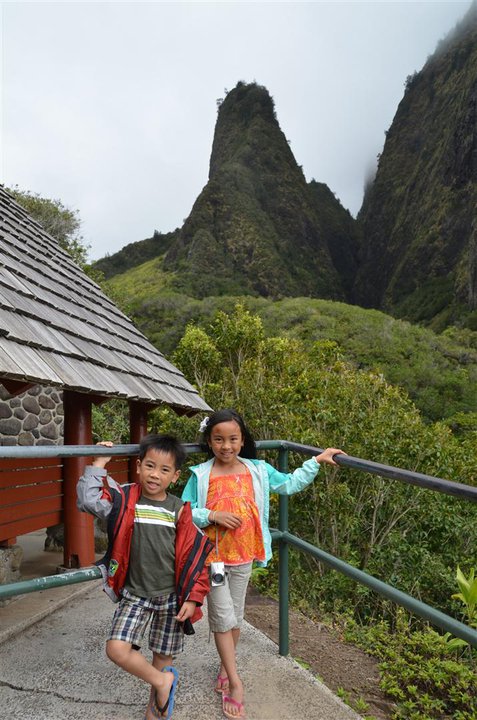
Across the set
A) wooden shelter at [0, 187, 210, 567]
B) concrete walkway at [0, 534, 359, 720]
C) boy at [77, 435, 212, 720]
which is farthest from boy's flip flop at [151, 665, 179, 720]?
wooden shelter at [0, 187, 210, 567]

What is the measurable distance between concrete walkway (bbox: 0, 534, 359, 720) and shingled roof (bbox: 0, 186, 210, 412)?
135cm

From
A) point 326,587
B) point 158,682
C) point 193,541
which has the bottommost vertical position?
point 326,587

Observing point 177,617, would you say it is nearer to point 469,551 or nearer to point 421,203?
point 469,551

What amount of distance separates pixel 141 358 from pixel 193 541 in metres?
3.77

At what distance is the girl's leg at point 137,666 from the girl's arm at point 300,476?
0.78 metres

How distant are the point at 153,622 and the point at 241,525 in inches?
18.8

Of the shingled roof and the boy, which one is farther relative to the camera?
the shingled roof

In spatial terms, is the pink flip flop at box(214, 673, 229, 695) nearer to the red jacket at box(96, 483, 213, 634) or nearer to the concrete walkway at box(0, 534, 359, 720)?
the concrete walkway at box(0, 534, 359, 720)

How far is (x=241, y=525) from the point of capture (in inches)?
89.0

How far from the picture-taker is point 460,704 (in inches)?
134

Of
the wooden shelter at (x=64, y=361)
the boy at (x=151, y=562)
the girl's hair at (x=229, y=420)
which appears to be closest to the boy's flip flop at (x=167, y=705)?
the boy at (x=151, y=562)

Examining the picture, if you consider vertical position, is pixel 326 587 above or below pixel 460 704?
below

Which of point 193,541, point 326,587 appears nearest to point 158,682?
point 193,541

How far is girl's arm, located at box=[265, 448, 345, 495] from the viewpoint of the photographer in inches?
86.7
